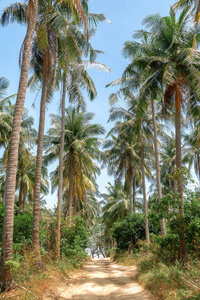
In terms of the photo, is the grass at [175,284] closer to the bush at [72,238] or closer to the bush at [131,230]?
the bush at [72,238]

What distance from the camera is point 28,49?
7930 millimetres

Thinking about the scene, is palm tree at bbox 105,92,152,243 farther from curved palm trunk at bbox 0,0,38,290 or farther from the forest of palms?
curved palm trunk at bbox 0,0,38,290

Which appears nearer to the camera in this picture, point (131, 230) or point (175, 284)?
point (175, 284)

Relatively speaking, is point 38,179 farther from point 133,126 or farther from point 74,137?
point 133,126

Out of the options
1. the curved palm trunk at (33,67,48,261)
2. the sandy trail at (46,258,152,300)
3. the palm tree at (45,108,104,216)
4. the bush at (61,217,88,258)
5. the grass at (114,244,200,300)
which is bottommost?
the sandy trail at (46,258,152,300)

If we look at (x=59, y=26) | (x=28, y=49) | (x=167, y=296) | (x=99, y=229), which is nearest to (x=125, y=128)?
(x=59, y=26)

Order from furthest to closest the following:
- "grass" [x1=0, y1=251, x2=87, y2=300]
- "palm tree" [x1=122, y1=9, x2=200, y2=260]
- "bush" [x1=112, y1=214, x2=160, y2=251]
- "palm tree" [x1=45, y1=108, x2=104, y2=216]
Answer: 1. "bush" [x1=112, y1=214, x2=160, y2=251]
2. "palm tree" [x1=45, y1=108, x2=104, y2=216]
3. "palm tree" [x1=122, y1=9, x2=200, y2=260]
4. "grass" [x1=0, y1=251, x2=87, y2=300]

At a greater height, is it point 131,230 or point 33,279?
point 131,230

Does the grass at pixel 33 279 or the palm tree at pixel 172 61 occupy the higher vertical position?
the palm tree at pixel 172 61

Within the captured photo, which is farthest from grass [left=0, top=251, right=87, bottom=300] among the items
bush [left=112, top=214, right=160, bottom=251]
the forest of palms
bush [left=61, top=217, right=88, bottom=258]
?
bush [left=112, top=214, right=160, bottom=251]

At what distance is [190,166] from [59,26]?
21.3 meters

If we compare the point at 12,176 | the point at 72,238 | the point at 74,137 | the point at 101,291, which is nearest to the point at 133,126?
the point at 74,137

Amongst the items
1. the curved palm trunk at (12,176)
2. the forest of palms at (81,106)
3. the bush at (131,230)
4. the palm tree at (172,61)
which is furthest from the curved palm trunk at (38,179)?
the bush at (131,230)

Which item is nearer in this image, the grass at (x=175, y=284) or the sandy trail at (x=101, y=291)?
the grass at (x=175, y=284)
